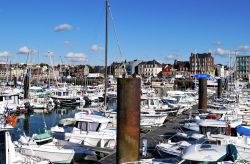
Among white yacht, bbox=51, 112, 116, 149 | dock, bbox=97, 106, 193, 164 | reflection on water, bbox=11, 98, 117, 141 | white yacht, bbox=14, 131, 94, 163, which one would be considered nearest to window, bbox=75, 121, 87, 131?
white yacht, bbox=51, 112, 116, 149

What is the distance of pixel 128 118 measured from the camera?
16.0 metres

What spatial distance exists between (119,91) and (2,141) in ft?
16.4

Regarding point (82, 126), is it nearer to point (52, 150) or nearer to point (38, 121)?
point (52, 150)

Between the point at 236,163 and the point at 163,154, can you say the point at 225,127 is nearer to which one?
the point at 163,154

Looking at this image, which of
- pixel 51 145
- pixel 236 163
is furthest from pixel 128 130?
pixel 51 145

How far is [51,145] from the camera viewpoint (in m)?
23.6

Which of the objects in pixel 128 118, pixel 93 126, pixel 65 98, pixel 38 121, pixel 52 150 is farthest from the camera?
pixel 65 98

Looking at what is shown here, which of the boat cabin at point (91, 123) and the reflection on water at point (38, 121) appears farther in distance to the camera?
the reflection on water at point (38, 121)

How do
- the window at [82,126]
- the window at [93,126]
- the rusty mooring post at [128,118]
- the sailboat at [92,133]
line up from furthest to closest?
the window at [82,126]
the window at [93,126]
the sailboat at [92,133]
the rusty mooring post at [128,118]

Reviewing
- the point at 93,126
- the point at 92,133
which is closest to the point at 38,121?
the point at 93,126

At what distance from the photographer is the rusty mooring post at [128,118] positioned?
52.1ft

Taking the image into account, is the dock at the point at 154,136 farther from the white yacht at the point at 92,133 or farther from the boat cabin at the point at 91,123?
the boat cabin at the point at 91,123

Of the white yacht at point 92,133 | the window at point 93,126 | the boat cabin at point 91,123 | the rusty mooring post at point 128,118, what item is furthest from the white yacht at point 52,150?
the rusty mooring post at point 128,118

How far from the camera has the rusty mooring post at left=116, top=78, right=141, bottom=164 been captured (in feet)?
52.1
